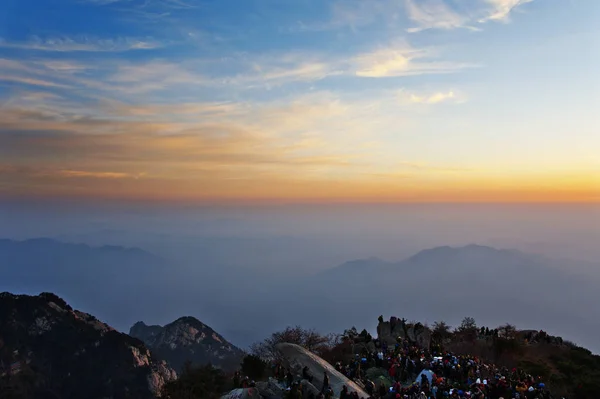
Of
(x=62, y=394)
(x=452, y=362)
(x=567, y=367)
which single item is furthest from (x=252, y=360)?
(x=62, y=394)

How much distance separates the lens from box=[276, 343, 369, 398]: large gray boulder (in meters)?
26.2

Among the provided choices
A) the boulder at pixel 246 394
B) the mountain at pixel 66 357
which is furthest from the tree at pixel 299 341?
the mountain at pixel 66 357

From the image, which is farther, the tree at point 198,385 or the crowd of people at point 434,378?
the tree at point 198,385

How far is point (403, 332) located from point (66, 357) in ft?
244

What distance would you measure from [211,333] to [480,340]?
108154 millimetres

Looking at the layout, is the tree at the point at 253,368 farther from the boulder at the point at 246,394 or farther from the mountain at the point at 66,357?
the mountain at the point at 66,357

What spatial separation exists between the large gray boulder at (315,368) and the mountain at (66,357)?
5253 cm

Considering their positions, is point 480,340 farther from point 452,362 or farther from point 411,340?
point 452,362

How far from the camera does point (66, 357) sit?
282 ft

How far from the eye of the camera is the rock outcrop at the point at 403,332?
3994 cm

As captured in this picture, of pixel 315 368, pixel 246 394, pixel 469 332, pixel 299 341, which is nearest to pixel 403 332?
pixel 469 332

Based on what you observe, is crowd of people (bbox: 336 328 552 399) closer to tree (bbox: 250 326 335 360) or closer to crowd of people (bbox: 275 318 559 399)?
crowd of people (bbox: 275 318 559 399)

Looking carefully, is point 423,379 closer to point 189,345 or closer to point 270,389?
point 270,389

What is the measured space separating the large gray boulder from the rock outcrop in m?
12.2
